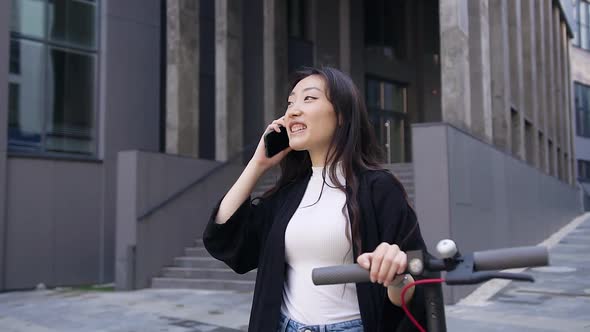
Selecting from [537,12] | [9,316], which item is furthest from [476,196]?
[537,12]

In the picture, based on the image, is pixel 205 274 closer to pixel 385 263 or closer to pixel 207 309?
pixel 207 309

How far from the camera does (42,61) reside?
1320 centimetres

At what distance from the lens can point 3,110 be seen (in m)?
12.3

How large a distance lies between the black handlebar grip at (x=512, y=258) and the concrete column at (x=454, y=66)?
9.67m

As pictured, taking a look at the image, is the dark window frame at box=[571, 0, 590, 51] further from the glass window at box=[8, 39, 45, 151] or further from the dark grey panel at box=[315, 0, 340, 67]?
the glass window at box=[8, 39, 45, 151]

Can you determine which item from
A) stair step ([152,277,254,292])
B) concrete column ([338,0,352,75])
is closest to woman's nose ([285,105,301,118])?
stair step ([152,277,254,292])

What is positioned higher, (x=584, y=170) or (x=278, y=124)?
(x=584, y=170)

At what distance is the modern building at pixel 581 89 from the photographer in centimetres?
4359

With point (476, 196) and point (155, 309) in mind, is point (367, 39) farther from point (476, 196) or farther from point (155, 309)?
point (155, 309)

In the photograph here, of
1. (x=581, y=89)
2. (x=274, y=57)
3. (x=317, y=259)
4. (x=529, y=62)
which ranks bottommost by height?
(x=317, y=259)

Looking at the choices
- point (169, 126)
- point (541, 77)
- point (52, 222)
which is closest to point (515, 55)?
point (541, 77)

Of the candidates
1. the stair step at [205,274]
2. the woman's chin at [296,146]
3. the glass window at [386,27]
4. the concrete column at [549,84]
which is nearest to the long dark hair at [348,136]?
the woman's chin at [296,146]

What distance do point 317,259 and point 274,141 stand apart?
1.71ft

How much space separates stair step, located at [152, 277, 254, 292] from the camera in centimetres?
1095
